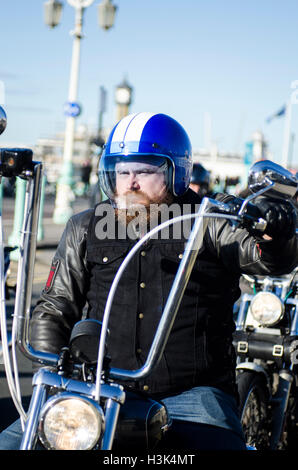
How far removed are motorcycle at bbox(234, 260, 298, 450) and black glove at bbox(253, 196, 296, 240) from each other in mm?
1740

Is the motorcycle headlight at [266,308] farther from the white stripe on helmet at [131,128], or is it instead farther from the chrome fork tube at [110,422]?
the chrome fork tube at [110,422]

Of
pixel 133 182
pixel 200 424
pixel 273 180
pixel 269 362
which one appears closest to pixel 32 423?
pixel 200 424

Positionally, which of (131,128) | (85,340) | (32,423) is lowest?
(32,423)

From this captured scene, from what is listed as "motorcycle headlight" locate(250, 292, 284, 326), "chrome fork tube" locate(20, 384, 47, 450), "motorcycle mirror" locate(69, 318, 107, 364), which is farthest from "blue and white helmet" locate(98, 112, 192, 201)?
"motorcycle headlight" locate(250, 292, 284, 326)

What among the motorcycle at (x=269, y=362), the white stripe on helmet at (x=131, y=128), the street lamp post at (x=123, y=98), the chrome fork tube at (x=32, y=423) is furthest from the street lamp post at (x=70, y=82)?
the chrome fork tube at (x=32, y=423)

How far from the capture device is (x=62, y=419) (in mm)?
1533

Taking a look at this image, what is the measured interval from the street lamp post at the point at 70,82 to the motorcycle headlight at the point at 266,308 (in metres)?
12.9

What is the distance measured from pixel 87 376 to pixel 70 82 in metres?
16.4

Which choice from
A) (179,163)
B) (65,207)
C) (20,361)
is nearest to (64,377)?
(179,163)

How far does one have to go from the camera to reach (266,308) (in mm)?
3955

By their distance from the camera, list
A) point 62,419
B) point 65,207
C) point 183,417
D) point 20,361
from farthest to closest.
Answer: point 65,207
point 20,361
point 183,417
point 62,419

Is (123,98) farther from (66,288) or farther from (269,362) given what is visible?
(66,288)

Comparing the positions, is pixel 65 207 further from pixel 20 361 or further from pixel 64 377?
pixel 64 377
